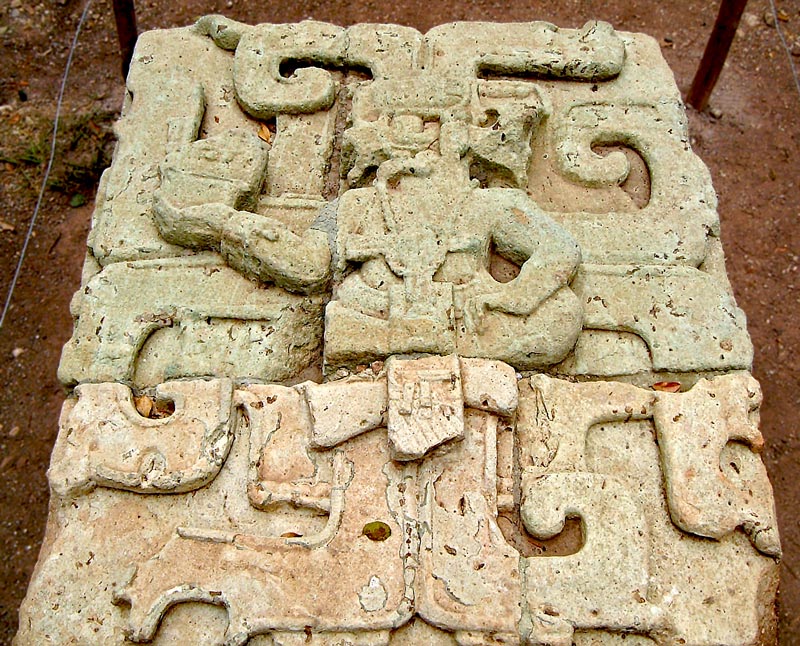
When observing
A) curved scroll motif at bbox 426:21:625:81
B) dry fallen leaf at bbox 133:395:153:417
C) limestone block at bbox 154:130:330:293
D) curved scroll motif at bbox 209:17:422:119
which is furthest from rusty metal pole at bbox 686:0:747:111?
A: dry fallen leaf at bbox 133:395:153:417

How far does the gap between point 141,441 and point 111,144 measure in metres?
3.11

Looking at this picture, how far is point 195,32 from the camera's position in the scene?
3447 millimetres

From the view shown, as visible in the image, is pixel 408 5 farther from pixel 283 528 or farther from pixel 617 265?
pixel 283 528

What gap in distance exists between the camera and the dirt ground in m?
3.87

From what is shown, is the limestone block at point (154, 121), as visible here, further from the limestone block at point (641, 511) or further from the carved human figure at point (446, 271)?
the limestone block at point (641, 511)

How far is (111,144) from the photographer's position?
4.81 meters

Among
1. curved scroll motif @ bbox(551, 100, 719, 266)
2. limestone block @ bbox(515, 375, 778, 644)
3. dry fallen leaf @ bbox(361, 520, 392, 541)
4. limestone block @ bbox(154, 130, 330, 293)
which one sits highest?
curved scroll motif @ bbox(551, 100, 719, 266)

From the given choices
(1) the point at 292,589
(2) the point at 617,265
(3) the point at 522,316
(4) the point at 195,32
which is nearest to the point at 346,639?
(1) the point at 292,589

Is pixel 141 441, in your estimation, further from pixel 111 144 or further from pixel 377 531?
pixel 111 144

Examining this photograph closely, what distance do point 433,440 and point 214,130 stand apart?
1.74m

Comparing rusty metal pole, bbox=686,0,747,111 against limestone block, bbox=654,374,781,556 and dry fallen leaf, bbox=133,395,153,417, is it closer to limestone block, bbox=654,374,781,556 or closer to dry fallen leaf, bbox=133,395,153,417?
limestone block, bbox=654,374,781,556

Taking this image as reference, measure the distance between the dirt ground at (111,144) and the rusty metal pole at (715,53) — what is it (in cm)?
16

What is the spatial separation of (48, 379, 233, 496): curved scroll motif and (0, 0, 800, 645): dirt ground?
168cm

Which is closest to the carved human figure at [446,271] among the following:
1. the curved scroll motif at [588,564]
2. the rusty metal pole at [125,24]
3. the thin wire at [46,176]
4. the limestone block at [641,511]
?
the limestone block at [641,511]
